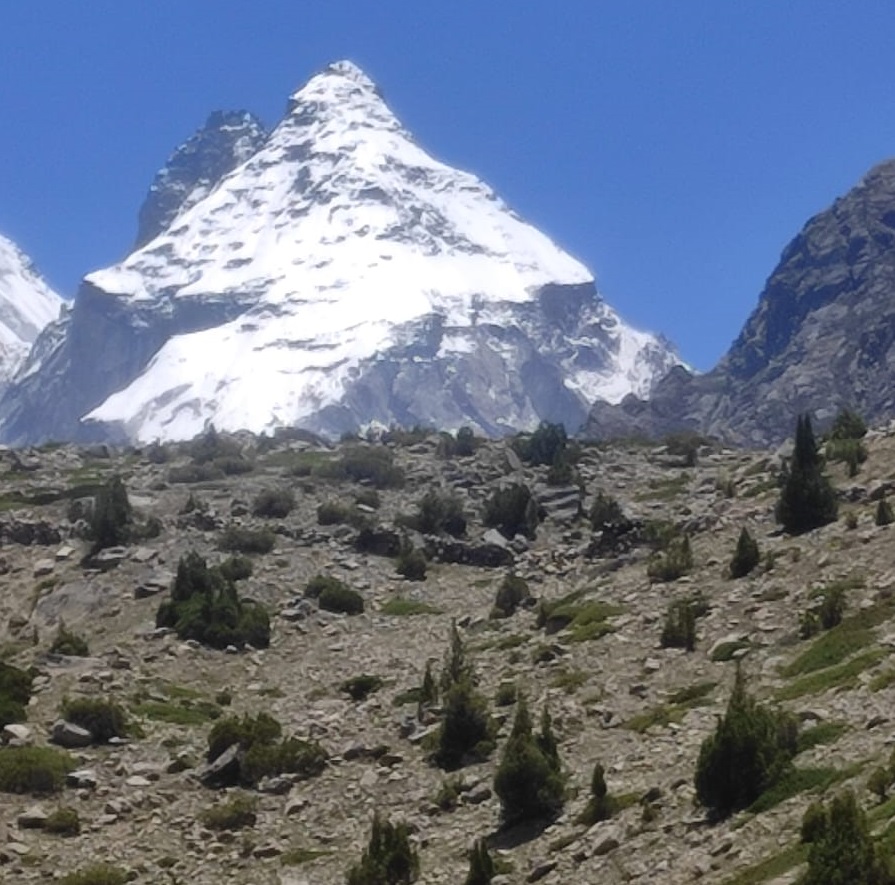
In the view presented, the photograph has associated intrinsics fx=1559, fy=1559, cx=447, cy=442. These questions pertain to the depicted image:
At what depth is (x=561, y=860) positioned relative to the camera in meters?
27.6

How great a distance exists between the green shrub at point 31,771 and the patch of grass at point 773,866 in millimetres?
17476

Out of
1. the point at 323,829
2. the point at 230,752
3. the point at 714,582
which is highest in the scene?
the point at 714,582

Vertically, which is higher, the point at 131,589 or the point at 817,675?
the point at 131,589

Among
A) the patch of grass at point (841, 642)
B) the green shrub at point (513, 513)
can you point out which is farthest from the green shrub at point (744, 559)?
the green shrub at point (513, 513)

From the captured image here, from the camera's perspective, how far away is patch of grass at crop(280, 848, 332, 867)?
30.8 meters

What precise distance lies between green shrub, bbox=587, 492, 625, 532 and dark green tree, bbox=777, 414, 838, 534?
634 inches

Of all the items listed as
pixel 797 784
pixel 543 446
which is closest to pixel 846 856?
pixel 797 784

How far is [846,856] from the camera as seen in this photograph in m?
20.6

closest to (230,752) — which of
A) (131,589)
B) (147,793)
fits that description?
(147,793)

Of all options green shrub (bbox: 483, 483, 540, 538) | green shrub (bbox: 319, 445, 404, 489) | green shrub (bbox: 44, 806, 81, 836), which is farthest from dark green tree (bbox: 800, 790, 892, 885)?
green shrub (bbox: 319, 445, 404, 489)

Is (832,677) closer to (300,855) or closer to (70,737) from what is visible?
(300,855)

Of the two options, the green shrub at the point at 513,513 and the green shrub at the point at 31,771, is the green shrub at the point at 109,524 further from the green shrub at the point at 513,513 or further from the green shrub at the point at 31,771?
the green shrub at the point at 31,771

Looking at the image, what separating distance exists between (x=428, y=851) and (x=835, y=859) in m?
11.3

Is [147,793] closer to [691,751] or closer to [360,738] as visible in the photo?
[360,738]
